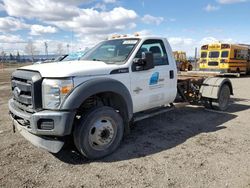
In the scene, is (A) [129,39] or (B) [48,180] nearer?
(B) [48,180]

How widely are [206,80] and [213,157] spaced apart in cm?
394

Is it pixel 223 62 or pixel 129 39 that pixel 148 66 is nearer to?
pixel 129 39

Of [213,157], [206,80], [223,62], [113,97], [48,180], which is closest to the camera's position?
[48,180]

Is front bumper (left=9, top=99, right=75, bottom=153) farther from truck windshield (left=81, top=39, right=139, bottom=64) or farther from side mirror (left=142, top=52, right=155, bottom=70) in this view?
side mirror (left=142, top=52, right=155, bottom=70)

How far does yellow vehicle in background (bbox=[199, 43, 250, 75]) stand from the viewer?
20984mm

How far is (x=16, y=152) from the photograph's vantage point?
4.50 metres

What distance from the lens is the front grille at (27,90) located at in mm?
3797

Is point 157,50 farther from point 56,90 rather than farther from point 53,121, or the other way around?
point 53,121

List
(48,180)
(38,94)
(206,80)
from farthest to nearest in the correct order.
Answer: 1. (206,80)
2. (38,94)
3. (48,180)

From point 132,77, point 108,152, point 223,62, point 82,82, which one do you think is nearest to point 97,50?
point 132,77

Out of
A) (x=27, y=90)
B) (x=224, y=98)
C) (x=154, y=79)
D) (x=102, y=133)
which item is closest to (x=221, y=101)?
→ (x=224, y=98)

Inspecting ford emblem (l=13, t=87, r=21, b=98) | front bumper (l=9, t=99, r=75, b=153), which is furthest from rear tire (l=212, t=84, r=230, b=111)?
ford emblem (l=13, t=87, r=21, b=98)

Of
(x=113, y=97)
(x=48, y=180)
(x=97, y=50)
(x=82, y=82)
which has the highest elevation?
(x=97, y=50)

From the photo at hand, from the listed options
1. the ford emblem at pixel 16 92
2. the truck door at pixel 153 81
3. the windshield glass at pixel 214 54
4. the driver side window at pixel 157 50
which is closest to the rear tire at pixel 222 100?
the truck door at pixel 153 81
